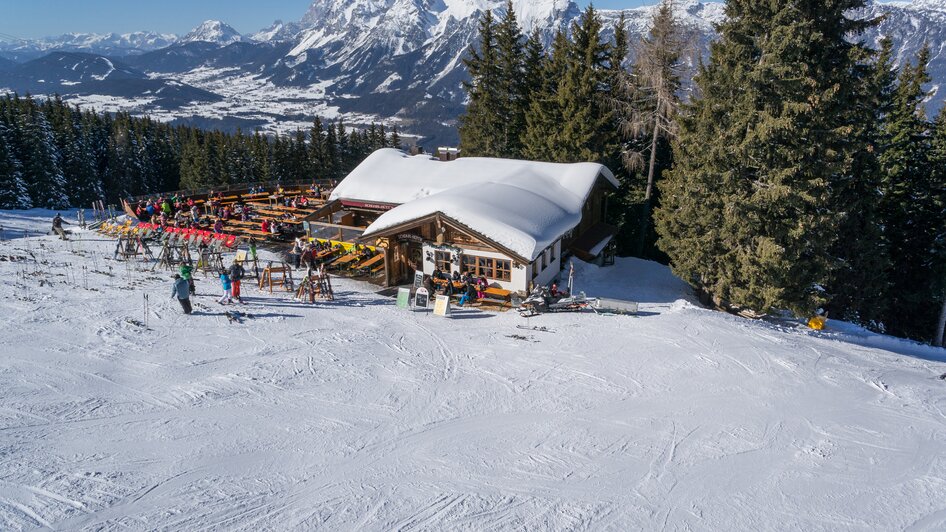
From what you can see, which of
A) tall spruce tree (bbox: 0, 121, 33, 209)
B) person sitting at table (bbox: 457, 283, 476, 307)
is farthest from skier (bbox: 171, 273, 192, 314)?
tall spruce tree (bbox: 0, 121, 33, 209)

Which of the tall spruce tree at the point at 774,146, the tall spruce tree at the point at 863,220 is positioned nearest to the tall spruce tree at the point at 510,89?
the tall spruce tree at the point at 774,146

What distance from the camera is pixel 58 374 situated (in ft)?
44.3

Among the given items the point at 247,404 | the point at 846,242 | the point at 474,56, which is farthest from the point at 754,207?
the point at 474,56

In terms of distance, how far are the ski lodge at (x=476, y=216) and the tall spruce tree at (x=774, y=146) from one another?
20.8ft

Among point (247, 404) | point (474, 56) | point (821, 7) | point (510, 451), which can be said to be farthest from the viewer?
point (474, 56)

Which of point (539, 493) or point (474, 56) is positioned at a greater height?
point (474, 56)

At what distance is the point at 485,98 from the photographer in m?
39.1

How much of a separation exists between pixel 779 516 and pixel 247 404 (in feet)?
36.8

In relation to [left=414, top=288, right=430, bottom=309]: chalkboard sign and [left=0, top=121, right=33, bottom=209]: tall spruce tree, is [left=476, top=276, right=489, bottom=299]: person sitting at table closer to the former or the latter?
[left=414, top=288, right=430, bottom=309]: chalkboard sign

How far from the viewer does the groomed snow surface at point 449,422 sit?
9.41 meters

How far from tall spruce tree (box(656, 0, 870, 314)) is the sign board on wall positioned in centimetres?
1054

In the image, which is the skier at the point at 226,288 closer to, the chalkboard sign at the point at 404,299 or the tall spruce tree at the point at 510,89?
the chalkboard sign at the point at 404,299

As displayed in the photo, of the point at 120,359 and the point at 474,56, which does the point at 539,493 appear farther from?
the point at 474,56

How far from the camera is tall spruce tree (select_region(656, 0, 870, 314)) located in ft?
59.8
